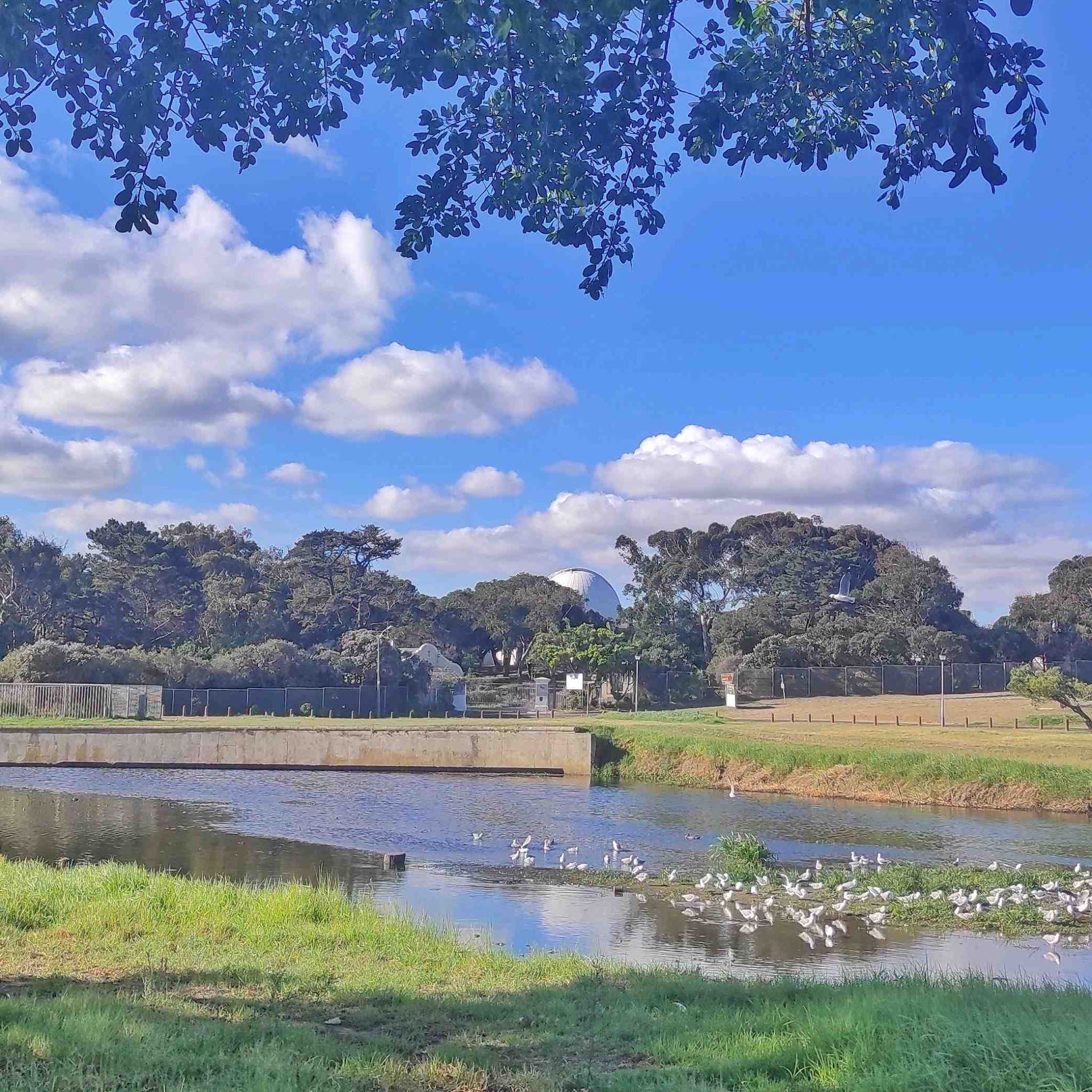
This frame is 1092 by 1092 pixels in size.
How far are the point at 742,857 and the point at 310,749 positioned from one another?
81.1ft

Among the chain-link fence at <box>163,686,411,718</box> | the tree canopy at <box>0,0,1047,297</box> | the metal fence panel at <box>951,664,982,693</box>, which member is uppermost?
the tree canopy at <box>0,0,1047,297</box>

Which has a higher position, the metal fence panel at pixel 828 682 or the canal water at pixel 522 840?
the metal fence panel at pixel 828 682

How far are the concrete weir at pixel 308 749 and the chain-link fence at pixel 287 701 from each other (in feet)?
59.8

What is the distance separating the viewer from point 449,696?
228 ft

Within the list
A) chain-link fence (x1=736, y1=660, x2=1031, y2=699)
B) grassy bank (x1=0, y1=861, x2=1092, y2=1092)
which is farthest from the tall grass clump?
chain-link fence (x1=736, y1=660, x2=1031, y2=699)

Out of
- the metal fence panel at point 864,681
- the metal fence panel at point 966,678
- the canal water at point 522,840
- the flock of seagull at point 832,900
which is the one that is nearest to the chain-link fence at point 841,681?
the metal fence panel at point 864,681

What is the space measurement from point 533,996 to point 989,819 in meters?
22.7

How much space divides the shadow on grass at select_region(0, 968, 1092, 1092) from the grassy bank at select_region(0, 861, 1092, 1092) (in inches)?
0.8

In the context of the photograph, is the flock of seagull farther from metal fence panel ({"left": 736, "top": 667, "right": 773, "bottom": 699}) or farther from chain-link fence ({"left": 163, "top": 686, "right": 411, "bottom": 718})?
metal fence panel ({"left": 736, "top": 667, "right": 773, "bottom": 699})

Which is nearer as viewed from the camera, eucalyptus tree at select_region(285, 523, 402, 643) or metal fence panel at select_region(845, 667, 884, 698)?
metal fence panel at select_region(845, 667, 884, 698)

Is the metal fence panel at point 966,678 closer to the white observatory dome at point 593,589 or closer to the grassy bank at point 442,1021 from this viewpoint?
the white observatory dome at point 593,589

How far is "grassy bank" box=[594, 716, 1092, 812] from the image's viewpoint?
3088 cm

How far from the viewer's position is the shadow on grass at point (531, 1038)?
5.73m

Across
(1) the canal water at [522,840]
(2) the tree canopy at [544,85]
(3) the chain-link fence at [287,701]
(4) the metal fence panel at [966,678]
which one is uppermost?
(2) the tree canopy at [544,85]
